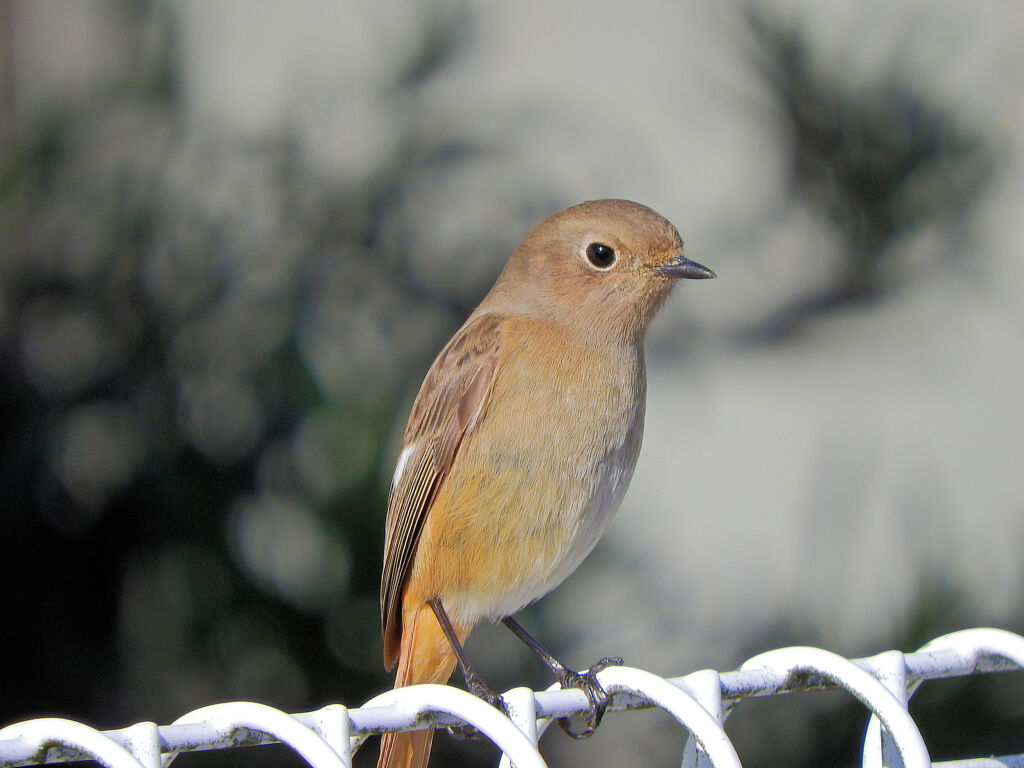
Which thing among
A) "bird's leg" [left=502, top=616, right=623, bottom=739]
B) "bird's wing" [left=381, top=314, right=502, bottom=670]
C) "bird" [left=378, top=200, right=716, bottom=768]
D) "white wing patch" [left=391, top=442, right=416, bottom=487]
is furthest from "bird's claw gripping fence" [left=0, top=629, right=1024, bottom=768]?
"white wing patch" [left=391, top=442, right=416, bottom=487]

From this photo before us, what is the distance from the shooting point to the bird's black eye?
2.55m

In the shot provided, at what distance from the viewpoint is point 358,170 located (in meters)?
3.49

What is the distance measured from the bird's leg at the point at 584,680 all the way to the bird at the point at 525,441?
3cm

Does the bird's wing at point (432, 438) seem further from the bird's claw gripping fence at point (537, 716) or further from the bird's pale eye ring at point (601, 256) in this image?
the bird's claw gripping fence at point (537, 716)

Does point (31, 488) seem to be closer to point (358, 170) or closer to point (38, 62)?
point (358, 170)

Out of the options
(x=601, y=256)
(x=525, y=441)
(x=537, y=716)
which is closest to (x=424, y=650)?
(x=525, y=441)

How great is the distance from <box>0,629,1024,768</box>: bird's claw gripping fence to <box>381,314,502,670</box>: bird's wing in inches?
42.6

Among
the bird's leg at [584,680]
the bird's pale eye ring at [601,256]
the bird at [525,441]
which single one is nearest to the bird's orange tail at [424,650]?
the bird at [525,441]

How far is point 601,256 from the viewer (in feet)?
8.41

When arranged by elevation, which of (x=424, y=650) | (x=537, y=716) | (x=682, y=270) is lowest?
(x=424, y=650)

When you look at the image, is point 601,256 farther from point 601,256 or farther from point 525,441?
point 525,441

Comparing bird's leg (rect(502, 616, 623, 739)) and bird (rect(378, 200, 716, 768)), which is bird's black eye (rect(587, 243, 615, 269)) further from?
bird's leg (rect(502, 616, 623, 739))

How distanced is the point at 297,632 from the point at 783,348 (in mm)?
1960

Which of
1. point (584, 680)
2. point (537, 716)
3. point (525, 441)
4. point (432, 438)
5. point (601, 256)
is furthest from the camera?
point (601, 256)
